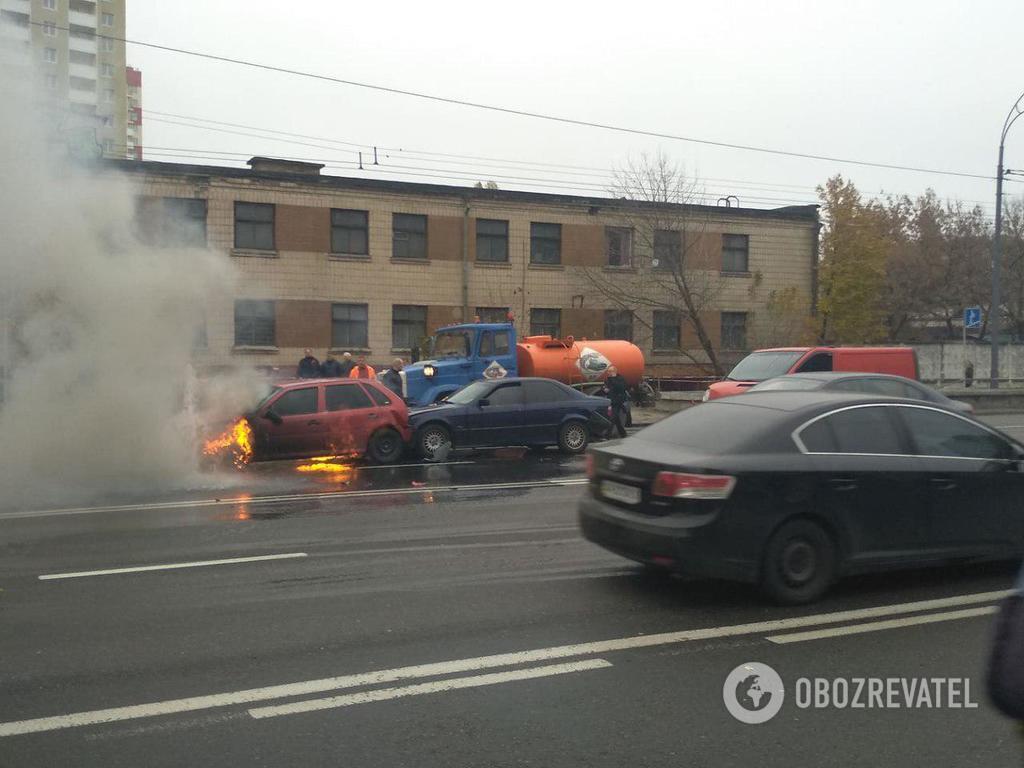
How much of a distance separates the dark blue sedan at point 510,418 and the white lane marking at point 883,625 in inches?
418

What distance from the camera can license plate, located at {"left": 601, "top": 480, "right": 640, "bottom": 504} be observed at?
6797 mm

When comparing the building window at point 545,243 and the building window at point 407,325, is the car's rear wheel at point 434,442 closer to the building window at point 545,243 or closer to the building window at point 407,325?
the building window at point 407,325

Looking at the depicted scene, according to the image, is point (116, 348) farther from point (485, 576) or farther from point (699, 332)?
point (699, 332)

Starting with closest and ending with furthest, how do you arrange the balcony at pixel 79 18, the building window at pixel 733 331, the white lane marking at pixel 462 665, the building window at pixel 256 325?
the white lane marking at pixel 462 665 < the building window at pixel 256 325 < the building window at pixel 733 331 < the balcony at pixel 79 18

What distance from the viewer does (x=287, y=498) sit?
39.2 feet

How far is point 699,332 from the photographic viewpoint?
3341 cm

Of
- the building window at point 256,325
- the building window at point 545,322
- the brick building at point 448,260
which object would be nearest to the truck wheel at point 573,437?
the brick building at point 448,260

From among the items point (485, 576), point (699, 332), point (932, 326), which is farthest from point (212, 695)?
point (932, 326)

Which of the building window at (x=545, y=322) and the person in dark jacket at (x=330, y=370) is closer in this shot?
the person in dark jacket at (x=330, y=370)

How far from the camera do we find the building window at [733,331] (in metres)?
37.3

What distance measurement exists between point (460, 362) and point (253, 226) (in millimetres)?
12831

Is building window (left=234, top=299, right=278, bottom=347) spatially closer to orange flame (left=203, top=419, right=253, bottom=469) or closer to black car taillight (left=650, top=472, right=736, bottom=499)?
orange flame (left=203, top=419, right=253, bottom=469)

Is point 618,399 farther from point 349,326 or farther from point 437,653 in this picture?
point 437,653

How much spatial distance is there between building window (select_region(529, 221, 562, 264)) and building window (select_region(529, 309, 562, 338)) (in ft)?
6.05
